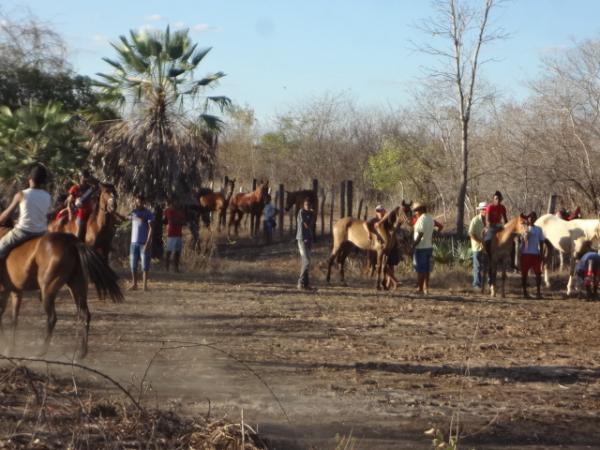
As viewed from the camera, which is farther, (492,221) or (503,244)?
(492,221)

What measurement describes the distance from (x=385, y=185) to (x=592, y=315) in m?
25.4

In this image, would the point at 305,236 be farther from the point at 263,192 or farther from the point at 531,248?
the point at 263,192

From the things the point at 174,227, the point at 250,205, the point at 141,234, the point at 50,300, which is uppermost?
the point at 250,205

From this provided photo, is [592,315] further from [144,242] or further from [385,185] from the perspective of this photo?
[385,185]

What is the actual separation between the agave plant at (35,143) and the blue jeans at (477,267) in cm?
1092

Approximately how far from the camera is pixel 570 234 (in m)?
20.6

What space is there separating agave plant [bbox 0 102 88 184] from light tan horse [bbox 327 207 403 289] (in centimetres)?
795

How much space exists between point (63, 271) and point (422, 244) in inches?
371

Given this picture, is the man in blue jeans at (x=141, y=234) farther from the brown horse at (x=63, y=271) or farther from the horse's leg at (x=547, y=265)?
the horse's leg at (x=547, y=265)

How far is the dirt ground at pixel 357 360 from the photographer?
8.10 metres

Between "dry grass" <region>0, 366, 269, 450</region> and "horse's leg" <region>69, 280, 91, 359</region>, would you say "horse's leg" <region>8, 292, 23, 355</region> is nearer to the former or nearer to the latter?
"horse's leg" <region>69, 280, 91, 359</region>

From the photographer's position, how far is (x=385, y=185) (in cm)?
→ 4159

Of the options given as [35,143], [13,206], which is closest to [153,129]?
[35,143]

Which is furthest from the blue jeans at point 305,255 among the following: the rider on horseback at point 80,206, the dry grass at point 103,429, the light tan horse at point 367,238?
the dry grass at point 103,429
